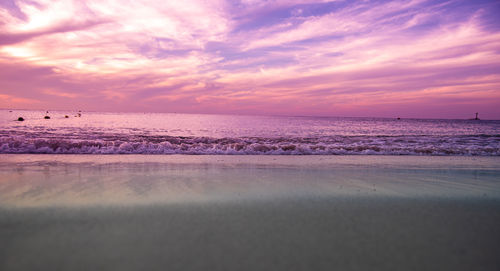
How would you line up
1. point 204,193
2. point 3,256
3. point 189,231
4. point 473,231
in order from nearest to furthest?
point 3,256, point 189,231, point 473,231, point 204,193

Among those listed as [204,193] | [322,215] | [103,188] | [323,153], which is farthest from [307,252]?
[323,153]

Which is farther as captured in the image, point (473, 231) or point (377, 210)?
point (377, 210)

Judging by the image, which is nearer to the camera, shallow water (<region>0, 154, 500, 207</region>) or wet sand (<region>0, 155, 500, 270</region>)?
wet sand (<region>0, 155, 500, 270</region>)

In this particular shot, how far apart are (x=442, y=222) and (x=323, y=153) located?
981 cm

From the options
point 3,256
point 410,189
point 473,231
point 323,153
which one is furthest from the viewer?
point 323,153

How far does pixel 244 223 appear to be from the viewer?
395cm

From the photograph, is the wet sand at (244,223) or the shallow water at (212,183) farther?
the shallow water at (212,183)

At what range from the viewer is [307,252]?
311 centimetres

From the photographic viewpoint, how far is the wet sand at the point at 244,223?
2.96 m

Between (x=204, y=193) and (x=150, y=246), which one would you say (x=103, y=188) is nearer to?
(x=204, y=193)

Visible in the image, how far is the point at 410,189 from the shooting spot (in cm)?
619

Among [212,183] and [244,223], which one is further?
[212,183]

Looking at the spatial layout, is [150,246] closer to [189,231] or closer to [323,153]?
[189,231]

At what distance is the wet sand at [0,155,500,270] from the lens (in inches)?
117
